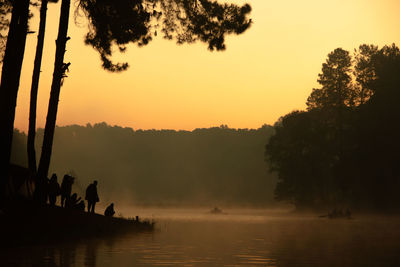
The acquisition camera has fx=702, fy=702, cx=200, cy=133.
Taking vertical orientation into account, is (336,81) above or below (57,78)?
above

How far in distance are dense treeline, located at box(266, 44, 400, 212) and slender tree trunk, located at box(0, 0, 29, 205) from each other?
52292 mm

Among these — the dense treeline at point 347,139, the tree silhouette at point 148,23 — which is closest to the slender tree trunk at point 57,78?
the tree silhouette at point 148,23

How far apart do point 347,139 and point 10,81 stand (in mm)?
57174

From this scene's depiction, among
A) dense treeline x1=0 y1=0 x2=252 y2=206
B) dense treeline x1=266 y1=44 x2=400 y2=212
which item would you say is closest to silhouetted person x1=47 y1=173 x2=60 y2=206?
dense treeline x1=0 y1=0 x2=252 y2=206

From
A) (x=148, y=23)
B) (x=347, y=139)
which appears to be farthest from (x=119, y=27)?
(x=347, y=139)

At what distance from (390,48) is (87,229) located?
59.3 metres

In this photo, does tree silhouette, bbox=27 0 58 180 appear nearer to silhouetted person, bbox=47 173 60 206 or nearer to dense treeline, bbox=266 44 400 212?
silhouetted person, bbox=47 173 60 206

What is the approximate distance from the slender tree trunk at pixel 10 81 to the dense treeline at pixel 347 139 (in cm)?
5229

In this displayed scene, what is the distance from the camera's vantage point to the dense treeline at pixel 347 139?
236 ft

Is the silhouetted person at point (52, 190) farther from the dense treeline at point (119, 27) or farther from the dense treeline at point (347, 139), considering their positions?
the dense treeline at point (347, 139)

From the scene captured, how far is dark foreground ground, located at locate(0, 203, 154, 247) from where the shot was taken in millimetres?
25072

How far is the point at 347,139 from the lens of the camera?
77.2 metres

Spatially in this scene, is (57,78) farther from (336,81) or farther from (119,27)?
(336,81)

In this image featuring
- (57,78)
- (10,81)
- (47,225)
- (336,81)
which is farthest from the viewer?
(336,81)
